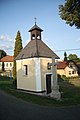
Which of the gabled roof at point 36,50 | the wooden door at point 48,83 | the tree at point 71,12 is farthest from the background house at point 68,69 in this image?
the tree at point 71,12

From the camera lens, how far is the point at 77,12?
14.8 metres

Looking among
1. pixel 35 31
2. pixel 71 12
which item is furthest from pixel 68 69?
pixel 71 12

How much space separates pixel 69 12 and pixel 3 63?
64667 millimetres

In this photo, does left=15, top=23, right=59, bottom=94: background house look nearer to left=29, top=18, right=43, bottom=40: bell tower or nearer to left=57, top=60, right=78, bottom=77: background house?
left=29, top=18, right=43, bottom=40: bell tower

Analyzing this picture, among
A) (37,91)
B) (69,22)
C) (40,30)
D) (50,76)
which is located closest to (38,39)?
(40,30)

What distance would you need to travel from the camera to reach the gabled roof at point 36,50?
72.5 ft

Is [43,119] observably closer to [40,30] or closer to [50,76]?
[50,76]

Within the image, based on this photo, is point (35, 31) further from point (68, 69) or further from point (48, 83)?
point (68, 69)

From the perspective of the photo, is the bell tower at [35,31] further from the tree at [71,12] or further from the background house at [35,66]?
the tree at [71,12]

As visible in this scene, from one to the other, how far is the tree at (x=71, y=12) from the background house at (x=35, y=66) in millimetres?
7131

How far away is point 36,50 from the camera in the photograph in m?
22.3

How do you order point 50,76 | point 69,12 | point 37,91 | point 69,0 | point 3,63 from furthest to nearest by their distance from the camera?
1. point 3,63
2. point 50,76
3. point 37,91
4. point 69,12
5. point 69,0

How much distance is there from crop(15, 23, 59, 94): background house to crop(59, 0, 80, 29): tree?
7131mm

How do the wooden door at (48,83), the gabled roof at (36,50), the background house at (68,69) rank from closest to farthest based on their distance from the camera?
1. the gabled roof at (36,50)
2. the wooden door at (48,83)
3. the background house at (68,69)
